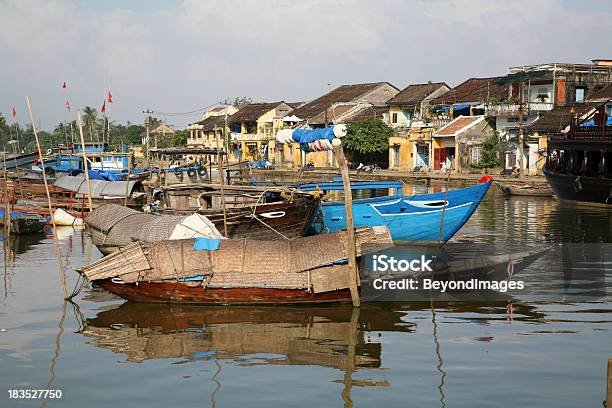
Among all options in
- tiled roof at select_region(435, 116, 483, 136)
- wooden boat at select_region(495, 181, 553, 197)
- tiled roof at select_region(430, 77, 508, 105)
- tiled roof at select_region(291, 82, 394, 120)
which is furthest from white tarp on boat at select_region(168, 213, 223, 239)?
tiled roof at select_region(291, 82, 394, 120)

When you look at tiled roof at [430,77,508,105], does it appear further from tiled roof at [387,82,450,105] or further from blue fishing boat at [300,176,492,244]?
blue fishing boat at [300,176,492,244]

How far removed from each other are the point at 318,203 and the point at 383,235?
218 inches

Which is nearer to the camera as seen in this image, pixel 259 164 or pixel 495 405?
pixel 495 405

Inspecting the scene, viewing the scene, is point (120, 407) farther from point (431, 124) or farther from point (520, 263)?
point (431, 124)

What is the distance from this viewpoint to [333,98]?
6525 cm

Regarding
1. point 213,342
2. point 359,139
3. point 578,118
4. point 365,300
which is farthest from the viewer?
point 359,139

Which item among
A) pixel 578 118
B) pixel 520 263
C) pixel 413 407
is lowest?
pixel 413 407

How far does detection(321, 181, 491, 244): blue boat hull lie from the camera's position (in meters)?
18.9

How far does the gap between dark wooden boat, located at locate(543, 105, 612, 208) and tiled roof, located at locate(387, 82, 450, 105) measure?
20203 millimetres

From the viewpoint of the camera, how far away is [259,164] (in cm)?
6091

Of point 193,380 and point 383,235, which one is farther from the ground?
point 383,235

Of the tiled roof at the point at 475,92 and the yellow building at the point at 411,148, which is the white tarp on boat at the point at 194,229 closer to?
the yellow building at the point at 411,148

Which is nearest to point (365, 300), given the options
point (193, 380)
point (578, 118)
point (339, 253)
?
point (339, 253)

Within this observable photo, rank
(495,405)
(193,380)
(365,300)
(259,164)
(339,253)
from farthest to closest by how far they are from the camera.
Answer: (259,164) → (365,300) → (339,253) → (193,380) → (495,405)
